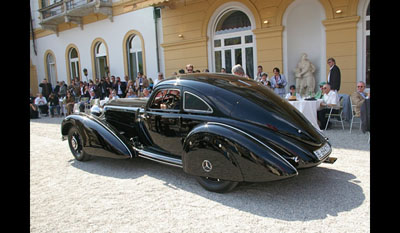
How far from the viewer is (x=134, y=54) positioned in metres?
16.0

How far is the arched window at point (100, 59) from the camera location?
17.7 metres

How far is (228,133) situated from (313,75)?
8389mm

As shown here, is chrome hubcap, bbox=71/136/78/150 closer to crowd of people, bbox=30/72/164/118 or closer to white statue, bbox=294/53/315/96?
crowd of people, bbox=30/72/164/118

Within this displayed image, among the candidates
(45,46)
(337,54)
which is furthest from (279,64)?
(45,46)

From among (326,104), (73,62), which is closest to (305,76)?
(326,104)

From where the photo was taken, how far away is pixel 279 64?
1103cm

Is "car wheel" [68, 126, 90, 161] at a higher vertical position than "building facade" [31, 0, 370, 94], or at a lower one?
lower

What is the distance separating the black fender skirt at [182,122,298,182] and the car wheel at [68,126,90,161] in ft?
8.55

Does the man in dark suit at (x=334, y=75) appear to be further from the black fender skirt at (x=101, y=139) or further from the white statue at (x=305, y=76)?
the black fender skirt at (x=101, y=139)

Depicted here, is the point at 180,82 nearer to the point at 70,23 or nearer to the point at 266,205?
the point at 266,205

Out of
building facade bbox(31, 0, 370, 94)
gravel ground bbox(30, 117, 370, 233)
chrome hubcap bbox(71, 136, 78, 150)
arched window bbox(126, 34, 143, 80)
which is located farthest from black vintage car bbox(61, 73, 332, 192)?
arched window bbox(126, 34, 143, 80)

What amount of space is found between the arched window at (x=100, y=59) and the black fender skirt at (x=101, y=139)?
13.2 m

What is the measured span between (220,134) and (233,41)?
378 inches

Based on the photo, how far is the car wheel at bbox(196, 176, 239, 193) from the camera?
3.67 m
